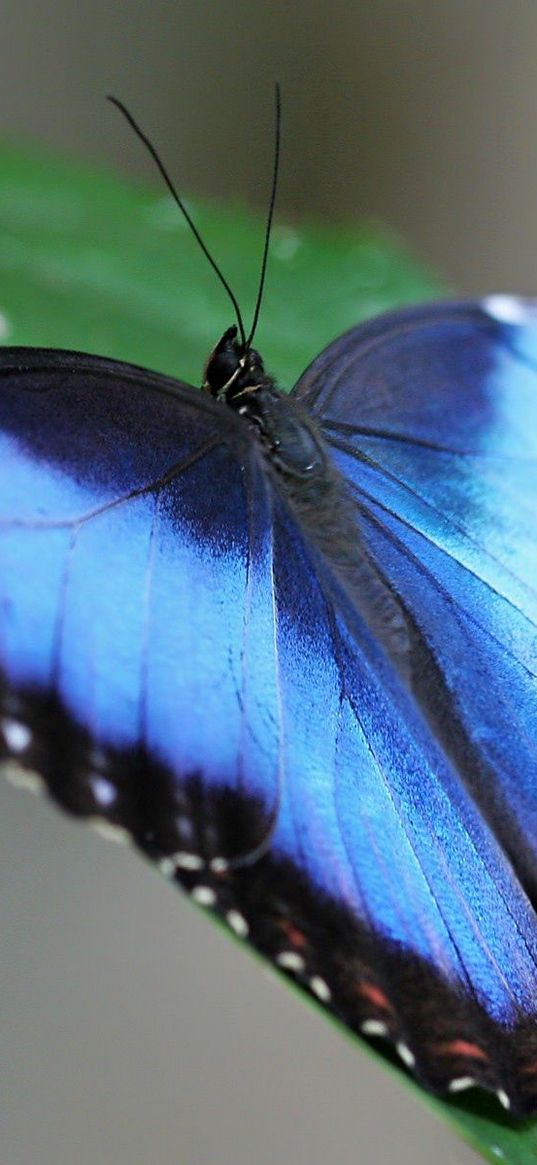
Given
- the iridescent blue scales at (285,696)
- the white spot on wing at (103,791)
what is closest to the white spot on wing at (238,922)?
the iridescent blue scales at (285,696)

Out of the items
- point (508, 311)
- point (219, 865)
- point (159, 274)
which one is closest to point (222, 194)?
point (159, 274)

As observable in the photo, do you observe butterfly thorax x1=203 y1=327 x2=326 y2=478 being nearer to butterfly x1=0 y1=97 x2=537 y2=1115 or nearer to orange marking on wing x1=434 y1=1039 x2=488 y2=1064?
butterfly x1=0 y1=97 x2=537 y2=1115

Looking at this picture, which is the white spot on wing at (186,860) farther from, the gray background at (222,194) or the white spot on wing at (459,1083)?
the gray background at (222,194)

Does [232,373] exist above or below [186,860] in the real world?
above

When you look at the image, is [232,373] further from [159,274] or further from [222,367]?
[159,274]

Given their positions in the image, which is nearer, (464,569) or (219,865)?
(219,865)

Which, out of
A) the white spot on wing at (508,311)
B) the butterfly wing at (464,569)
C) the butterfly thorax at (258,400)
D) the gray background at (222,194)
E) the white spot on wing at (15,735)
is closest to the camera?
the white spot on wing at (15,735)
